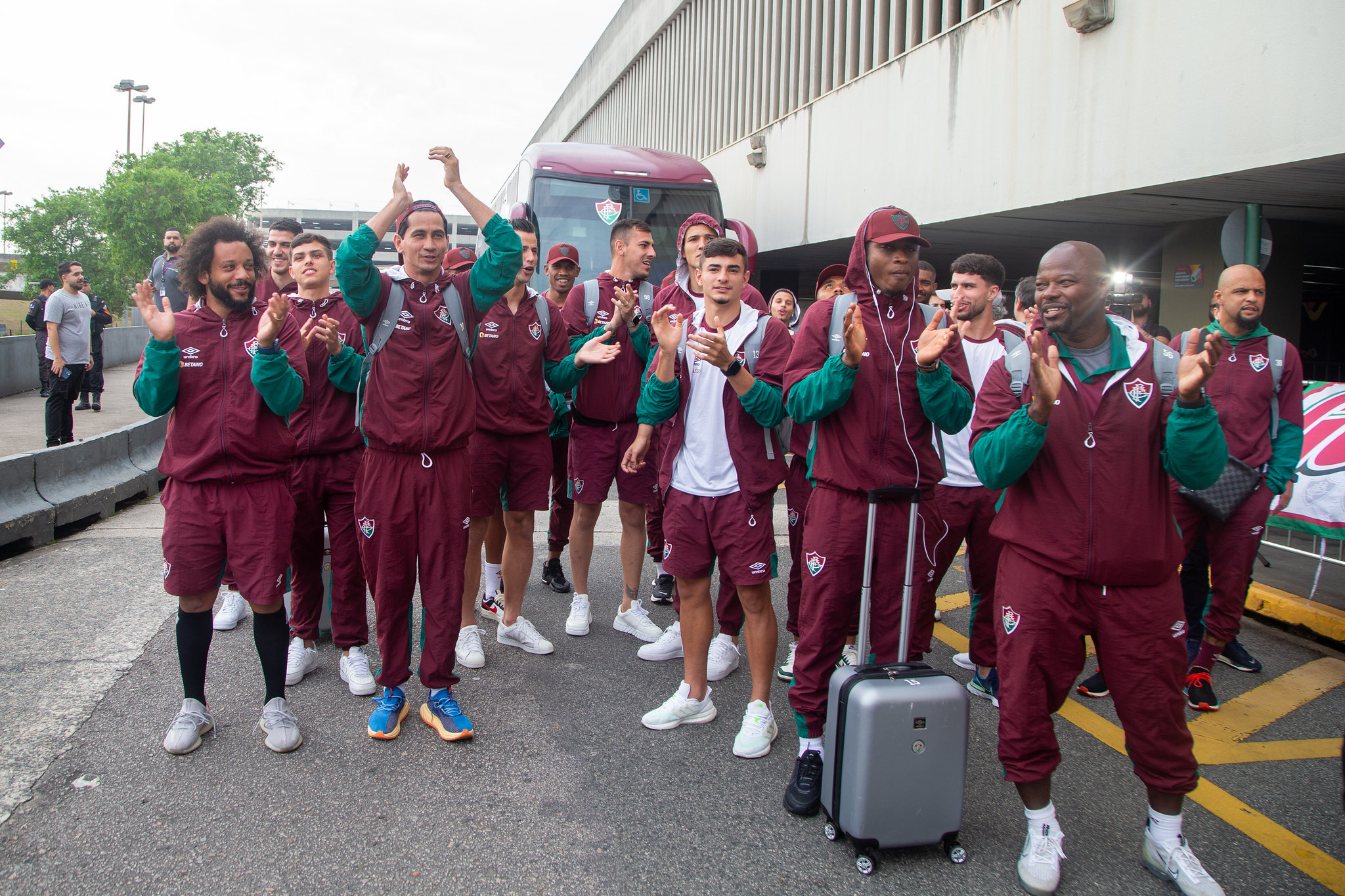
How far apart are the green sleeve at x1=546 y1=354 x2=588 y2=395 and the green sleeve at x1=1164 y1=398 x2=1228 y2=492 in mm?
2981

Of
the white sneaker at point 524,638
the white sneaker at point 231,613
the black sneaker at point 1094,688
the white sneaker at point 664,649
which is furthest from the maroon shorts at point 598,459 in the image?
the black sneaker at point 1094,688

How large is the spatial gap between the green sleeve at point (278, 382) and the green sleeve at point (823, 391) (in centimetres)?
201

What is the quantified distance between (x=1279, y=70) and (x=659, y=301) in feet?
18.5

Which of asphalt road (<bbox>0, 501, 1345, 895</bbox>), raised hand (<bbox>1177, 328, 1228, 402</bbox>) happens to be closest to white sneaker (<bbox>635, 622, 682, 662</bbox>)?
asphalt road (<bbox>0, 501, 1345, 895</bbox>)

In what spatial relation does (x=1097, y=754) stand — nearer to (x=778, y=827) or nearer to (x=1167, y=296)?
(x=778, y=827)

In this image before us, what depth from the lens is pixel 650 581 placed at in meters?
6.21

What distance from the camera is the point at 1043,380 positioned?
2.66m

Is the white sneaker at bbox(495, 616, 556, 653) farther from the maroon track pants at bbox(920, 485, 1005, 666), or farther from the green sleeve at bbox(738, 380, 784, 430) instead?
the maroon track pants at bbox(920, 485, 1005, 666)

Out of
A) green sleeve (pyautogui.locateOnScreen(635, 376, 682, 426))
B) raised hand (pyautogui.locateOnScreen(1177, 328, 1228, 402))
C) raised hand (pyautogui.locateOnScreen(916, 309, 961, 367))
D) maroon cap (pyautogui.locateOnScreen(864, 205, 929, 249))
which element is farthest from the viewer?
green sleeve (pyautogui.locateOnScreen(635, 376, 682, 426))

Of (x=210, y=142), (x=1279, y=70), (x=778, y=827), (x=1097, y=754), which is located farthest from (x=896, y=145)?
(x=210, y=142)

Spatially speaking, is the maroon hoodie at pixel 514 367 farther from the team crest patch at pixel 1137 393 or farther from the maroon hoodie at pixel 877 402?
the team crest patch at pixel 1137 393

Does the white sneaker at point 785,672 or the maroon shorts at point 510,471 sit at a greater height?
the maroon shorts at point 510,471

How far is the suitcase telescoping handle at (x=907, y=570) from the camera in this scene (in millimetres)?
3102

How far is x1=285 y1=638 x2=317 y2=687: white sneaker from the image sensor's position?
14.2 feet
